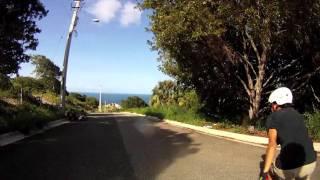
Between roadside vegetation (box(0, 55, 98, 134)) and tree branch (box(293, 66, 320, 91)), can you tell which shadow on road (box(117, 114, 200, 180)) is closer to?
roadside vegetation (box(0, 55, 98, 134))

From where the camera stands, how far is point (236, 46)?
27.8 metres

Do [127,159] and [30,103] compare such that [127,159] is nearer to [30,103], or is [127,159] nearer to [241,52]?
[241,52]

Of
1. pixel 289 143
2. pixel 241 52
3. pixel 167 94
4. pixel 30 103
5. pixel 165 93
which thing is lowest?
pixel 289 143

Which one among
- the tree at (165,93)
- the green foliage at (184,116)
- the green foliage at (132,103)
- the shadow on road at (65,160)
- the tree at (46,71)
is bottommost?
the shadow on road at (65,160)

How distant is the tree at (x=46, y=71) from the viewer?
7676 cm

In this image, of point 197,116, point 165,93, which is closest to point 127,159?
point 197,116

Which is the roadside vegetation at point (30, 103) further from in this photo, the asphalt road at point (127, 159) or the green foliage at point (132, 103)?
the green foliage at point (132, 103)

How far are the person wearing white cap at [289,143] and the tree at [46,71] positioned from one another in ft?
233

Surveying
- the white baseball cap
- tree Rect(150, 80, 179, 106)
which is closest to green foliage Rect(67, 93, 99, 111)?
tree Rect(150, 80, 179, 106)

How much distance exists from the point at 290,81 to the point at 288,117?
2157 centimetres

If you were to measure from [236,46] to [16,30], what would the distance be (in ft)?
38.9

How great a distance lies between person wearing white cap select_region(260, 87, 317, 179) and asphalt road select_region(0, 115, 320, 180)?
4.84 meters

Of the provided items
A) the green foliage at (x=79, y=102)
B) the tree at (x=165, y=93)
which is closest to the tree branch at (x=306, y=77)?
the tree at (x=165, y=93)

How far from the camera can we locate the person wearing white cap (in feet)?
20.9
